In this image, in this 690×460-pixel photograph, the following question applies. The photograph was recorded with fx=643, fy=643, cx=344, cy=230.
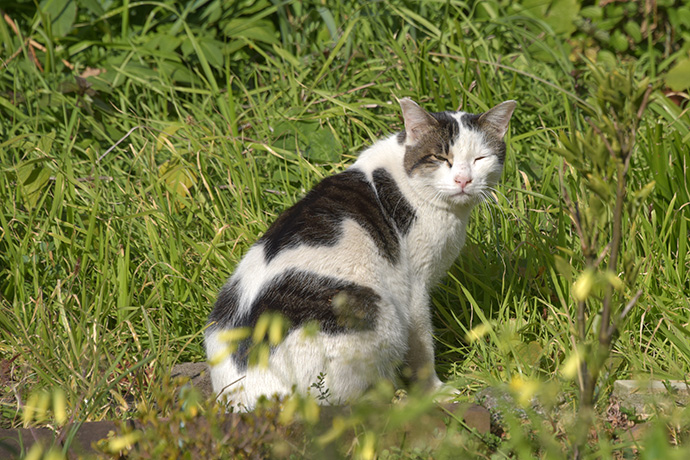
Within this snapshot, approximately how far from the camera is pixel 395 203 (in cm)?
245

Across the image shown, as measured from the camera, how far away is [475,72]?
11.9 feet

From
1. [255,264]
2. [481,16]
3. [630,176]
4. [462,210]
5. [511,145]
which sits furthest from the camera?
[481,16]

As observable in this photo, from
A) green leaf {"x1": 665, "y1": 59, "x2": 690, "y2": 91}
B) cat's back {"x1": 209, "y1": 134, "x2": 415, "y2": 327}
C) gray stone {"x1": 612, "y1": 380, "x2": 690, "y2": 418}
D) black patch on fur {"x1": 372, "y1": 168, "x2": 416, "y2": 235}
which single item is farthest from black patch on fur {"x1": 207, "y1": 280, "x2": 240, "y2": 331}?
green leaf {"x1": 665, "y1": 59, "x2": 690, "y2": 91}

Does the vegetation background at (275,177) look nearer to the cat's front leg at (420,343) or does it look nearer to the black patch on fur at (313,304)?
the cat's front leg at (420,343)

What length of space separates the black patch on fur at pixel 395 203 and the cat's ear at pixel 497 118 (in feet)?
1.41

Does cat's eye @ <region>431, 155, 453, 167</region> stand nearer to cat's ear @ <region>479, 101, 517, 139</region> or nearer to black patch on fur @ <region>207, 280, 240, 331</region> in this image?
cat's ear @ <region>479, 101, 517, 139</region>

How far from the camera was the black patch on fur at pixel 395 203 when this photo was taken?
7.94ft

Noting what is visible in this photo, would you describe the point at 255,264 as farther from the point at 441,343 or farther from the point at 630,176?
the point at 630,176

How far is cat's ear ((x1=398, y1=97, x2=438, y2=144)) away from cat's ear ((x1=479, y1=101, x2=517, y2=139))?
21cm

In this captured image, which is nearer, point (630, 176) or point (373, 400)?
point (373, 400)

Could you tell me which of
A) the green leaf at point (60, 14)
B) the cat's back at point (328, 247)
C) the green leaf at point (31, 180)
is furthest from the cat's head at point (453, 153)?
the green leaf at point (60, 14)

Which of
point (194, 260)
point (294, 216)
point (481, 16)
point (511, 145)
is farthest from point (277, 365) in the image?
point (481, 16)

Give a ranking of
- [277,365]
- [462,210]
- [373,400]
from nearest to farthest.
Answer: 1. [373,400]
2. [277,365]
3. [462,210]

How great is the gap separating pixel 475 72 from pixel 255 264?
6.65ft
